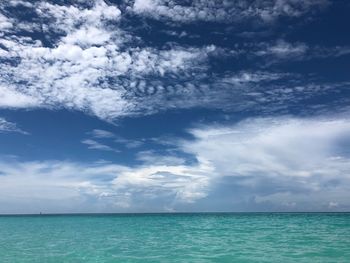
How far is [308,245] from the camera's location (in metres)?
26.4

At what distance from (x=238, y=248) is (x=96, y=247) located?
1117cm

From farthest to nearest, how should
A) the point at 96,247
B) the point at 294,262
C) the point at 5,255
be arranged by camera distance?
the point at 96,247 < the point at 5,255 < the point at 294,262

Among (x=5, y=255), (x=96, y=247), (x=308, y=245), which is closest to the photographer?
(x=5, y=255)

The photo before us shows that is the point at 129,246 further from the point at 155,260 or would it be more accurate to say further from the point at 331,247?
the point at 331,247

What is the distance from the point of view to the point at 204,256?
22.8 meters

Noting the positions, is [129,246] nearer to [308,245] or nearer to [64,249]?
[64,249]

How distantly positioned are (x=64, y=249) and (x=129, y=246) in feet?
16.5

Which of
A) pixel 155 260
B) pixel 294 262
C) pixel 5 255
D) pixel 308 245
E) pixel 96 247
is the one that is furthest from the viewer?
pixel 96 247

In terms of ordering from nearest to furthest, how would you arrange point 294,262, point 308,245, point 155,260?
point 294,262 < point 155,260 < point 308,245

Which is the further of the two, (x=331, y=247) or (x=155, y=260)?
(x=331, y=247)

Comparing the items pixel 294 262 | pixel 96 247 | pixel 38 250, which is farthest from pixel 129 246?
pixel 294 262

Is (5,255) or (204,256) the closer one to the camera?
(204,256)

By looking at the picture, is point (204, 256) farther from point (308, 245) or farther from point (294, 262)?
point (308, 245)

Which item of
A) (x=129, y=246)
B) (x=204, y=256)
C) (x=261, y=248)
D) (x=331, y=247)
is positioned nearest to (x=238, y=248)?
(x=261, y=248)
